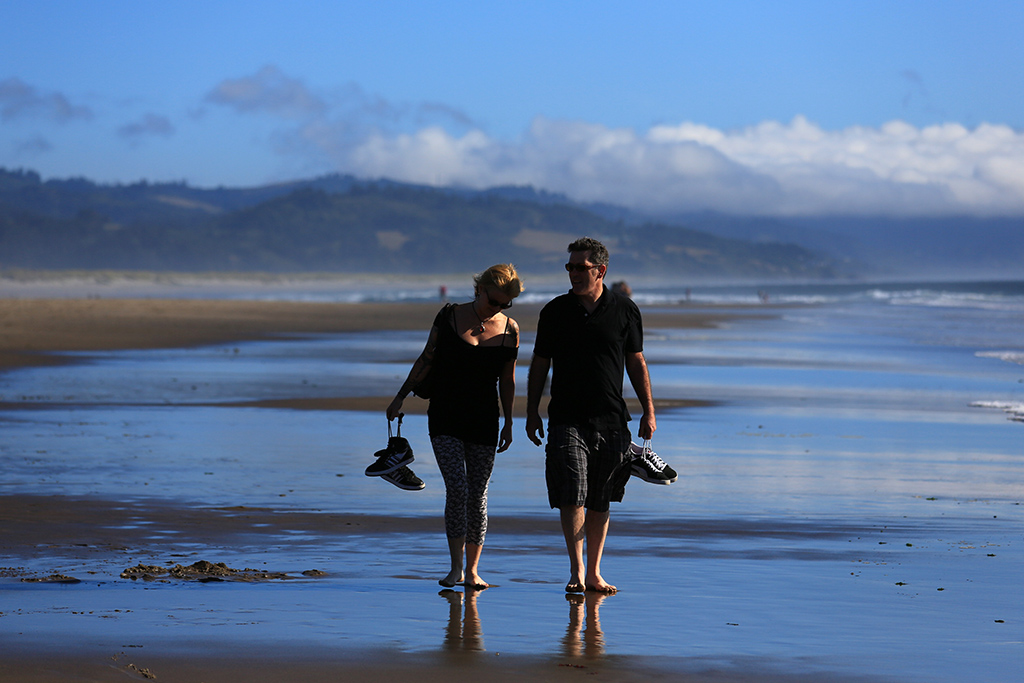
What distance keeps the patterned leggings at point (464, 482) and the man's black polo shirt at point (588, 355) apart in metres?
0.51

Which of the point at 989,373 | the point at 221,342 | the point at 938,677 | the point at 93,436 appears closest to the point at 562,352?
the point at 938,677

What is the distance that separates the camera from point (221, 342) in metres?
33.9

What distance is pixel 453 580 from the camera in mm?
6742

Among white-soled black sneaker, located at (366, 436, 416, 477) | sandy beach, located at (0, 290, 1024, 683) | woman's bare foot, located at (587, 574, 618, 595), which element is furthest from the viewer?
white-soled black sneaker, located at (366, 436, 416, 477)

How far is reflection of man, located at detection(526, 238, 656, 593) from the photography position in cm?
664

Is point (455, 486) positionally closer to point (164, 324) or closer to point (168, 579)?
point (168, 579)

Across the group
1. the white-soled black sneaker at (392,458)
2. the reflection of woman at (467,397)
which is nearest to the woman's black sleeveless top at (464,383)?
the reflection of woman at (467,397)

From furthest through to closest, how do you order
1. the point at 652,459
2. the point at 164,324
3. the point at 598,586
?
the point at 164,324, the point at 652,459, the point at 598,586

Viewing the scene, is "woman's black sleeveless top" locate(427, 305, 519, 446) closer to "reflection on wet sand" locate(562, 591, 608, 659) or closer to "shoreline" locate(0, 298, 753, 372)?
"reflection on wet sand" locate(562, 591, 608, 659)

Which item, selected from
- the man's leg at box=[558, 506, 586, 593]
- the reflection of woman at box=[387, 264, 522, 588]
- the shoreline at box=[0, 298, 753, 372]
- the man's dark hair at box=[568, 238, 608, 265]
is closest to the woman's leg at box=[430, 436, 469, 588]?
the reflection of woman at box=[387, 264, 522, 588]

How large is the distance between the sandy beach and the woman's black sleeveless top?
2.87 feet

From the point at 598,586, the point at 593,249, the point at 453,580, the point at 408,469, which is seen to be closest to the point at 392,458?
the point at 408,469

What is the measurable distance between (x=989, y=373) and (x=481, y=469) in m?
19.6

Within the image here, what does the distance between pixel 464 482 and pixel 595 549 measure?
818 mm
